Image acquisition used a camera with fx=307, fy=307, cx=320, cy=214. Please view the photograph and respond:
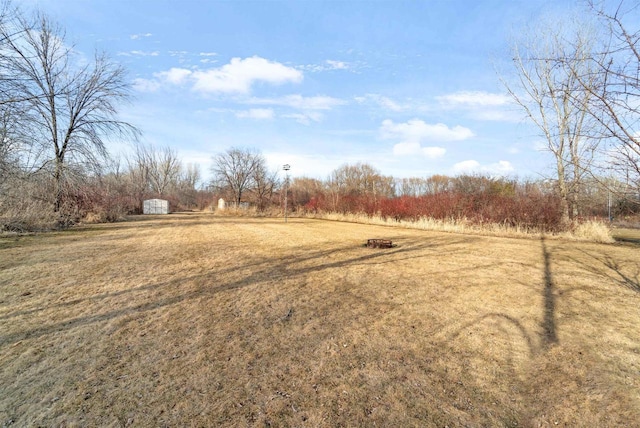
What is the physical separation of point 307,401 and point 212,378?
88 centimetres

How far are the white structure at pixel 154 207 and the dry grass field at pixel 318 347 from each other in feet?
122

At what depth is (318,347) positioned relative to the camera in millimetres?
3266

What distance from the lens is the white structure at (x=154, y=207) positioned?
4028 centimetres

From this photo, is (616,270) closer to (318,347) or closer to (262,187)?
(318,347)

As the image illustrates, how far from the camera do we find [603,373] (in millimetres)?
2836

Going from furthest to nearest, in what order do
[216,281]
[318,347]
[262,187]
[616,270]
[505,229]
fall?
[262,187], [505,229], [616,270], [216,281], [318,347]

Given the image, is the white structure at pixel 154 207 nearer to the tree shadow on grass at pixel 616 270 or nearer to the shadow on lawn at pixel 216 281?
the shadow on lawn at pixel 216 281

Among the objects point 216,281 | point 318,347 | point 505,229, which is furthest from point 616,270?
point 216,281

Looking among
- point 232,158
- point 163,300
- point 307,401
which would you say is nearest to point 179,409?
point 307,401

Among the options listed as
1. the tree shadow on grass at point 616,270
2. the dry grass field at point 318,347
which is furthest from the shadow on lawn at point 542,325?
the tree shadow on grass at point 616,270

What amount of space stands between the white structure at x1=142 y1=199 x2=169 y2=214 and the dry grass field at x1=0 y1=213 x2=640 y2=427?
37297 millimetres

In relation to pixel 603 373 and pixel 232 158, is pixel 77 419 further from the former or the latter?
pixel 232 158

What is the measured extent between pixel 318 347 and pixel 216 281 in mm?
2973

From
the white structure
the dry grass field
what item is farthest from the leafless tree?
the dry grass field
